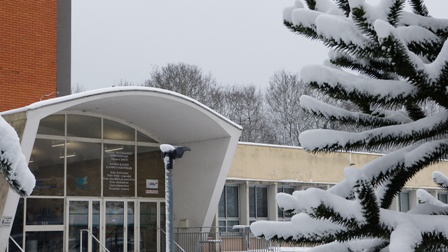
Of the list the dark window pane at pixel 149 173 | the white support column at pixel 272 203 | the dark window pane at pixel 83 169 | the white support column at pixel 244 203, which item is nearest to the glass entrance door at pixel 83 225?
the dark window pane at pixel 83 169

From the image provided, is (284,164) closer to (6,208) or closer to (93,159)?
(93,159)

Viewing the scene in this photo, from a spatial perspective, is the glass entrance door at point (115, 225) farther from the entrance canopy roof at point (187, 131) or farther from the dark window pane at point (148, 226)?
the entrance canopy roof at point (187, 131)

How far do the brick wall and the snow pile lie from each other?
20.4m

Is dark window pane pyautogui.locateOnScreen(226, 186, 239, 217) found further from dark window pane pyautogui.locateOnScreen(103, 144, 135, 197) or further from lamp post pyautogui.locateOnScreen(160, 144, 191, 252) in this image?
lamp post pyautogui.locateOnScreen(160, 144, 191, 252)

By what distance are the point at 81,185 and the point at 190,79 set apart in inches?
1715

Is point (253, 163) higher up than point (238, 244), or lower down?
higher up

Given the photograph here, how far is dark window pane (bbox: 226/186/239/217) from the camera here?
27.1 m

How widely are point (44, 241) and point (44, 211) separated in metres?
0.85

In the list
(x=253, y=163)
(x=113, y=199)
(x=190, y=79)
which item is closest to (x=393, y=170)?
(x=113, y=199)

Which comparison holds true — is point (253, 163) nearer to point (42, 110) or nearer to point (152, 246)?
point (152, 246)

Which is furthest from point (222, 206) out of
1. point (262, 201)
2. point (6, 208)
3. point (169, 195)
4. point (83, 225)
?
point (169, 195)

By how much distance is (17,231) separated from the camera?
832 inches

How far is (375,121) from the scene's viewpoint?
235 cm

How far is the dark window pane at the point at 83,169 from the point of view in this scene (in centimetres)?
2245
